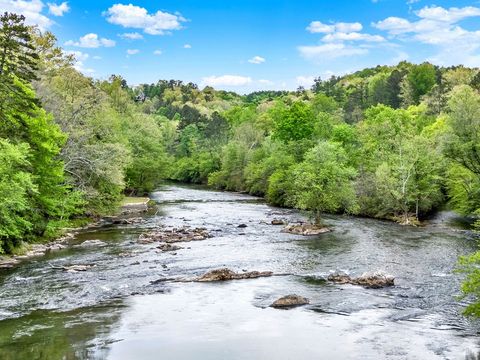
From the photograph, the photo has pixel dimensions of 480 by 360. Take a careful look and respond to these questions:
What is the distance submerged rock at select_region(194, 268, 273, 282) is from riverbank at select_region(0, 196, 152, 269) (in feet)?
48.8

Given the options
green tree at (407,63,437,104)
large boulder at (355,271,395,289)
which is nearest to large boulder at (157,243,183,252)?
large boulder at (355,271,395,289)

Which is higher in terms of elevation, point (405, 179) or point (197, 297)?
point (405, 179)

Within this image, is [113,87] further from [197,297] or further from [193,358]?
[193,358]

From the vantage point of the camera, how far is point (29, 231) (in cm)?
4728

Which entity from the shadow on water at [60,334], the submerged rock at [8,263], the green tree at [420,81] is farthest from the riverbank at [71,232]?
the green tree at [420,81]

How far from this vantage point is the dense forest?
4431cm

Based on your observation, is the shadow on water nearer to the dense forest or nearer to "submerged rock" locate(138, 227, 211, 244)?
the dense forest

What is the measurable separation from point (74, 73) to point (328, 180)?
43.2m

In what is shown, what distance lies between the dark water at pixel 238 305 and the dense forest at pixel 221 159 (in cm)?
360

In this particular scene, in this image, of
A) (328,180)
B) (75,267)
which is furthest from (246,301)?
(328,180)

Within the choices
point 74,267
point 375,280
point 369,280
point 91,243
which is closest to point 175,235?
point 91,243

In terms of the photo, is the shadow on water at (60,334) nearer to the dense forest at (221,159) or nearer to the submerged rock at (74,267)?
the submerged rock at (74,267)

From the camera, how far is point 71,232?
5422cm

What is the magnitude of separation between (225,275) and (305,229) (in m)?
21.1
